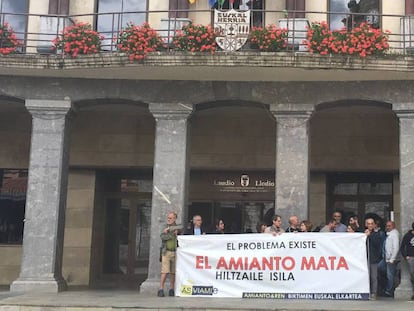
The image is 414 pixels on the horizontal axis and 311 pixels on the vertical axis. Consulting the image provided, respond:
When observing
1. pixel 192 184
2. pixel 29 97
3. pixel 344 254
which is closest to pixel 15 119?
pixel 29 97

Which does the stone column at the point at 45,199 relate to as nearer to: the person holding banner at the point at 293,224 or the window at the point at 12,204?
the window at the point at 12,204

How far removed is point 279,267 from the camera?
12.6m

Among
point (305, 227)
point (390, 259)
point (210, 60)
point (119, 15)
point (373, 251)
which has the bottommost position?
point (390, 259)

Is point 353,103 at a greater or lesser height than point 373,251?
greater

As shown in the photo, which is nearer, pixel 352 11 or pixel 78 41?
pixel 78 41

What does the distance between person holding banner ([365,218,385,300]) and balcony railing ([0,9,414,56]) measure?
13.1 feet

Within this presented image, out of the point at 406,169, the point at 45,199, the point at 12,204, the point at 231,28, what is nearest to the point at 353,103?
the point at 406,169

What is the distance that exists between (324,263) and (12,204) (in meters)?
9.86

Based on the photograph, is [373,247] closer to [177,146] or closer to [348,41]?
[348,41]

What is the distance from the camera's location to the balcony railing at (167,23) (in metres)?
14.2

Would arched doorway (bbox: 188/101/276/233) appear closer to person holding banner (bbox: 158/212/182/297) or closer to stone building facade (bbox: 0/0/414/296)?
stone building facade (bbox: 0/0/414/296)

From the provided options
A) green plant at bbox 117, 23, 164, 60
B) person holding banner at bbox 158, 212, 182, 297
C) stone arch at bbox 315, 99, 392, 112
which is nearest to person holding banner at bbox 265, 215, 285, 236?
person holding banner at bbox 158, 212, 182, 297

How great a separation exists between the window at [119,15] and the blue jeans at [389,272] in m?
8.20

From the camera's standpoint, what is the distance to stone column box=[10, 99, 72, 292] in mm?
14227
